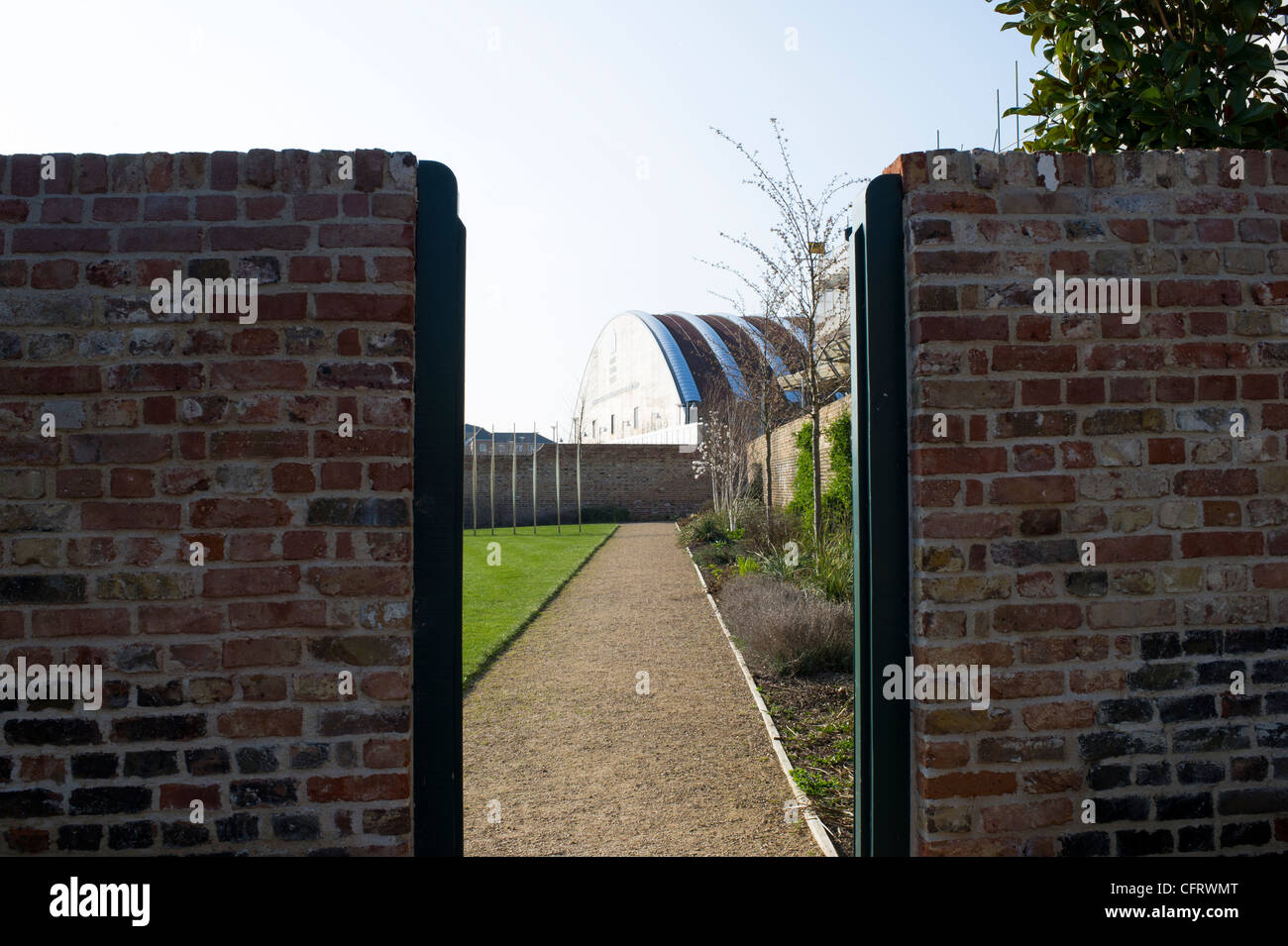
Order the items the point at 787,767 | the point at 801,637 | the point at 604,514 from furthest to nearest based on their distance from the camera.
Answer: the point at 604,514, the point at 801,637, the point at 787,767

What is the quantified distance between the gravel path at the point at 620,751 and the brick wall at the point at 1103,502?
58.2 inches

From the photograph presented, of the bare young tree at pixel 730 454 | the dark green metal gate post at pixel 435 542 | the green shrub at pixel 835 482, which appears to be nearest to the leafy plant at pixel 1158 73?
the dark green metal gate post at pixel 435 542

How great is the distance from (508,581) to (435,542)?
9.83 metres

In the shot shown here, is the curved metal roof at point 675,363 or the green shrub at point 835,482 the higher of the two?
the curved metal roof at point 675,363

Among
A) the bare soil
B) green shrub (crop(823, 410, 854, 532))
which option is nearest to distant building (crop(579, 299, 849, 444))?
green shrub (crop(823, 410, 854, 532))

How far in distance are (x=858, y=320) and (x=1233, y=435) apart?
118cm

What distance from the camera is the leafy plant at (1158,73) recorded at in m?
2.96

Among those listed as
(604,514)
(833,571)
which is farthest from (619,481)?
(833,571)

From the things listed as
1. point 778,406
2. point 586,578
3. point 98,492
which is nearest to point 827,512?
point 778,406

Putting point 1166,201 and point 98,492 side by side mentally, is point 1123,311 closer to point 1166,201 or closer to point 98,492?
point 1166,201

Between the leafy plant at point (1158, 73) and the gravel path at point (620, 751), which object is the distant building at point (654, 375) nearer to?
the gravel path at point (620, 751)

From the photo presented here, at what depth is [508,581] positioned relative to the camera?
1197 cm

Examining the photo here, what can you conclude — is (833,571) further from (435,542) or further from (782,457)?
(782,457)

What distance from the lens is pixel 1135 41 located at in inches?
128
